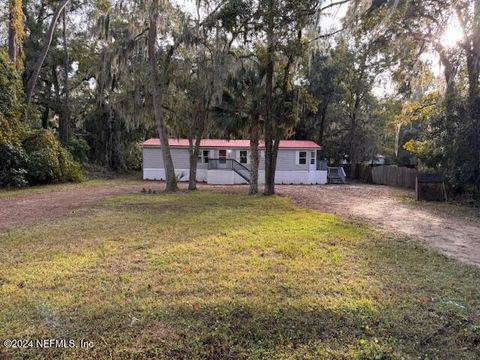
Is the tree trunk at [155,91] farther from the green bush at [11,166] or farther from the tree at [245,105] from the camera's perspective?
the green bush at [11,166]

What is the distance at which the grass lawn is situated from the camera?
2643mm

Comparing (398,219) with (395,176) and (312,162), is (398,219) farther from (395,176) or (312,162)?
(312,162)

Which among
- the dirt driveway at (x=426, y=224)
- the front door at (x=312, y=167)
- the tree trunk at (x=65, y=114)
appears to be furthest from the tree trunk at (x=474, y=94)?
the tree trunk at (x=65, y=114)

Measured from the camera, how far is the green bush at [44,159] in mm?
15562

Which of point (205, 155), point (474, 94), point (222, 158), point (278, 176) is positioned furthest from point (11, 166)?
point (474, 94)

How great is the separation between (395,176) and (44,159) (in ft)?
62.4

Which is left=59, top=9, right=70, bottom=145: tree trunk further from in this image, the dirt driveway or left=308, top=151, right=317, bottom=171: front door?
the dirt driveway

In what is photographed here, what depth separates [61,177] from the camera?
1728 cm

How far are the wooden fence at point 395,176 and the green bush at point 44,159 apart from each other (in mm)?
18146

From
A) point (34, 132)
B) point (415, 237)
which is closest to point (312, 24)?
point (415, 237)

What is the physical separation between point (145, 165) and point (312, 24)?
15162 millimetres

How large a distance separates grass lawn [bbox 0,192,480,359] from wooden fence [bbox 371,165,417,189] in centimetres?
1489

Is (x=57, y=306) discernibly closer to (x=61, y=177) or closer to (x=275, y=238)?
(x=275, y=238)

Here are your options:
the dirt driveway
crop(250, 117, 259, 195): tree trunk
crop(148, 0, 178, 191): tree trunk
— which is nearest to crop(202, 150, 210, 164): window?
crop(148, 0, 178, 191): tree trunk
